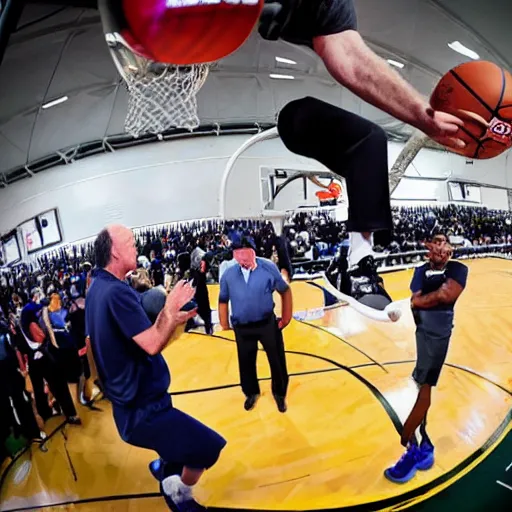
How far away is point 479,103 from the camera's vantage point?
140 centimetres

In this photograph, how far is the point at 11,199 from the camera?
1.31 meters

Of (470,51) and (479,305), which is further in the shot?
(479,305)

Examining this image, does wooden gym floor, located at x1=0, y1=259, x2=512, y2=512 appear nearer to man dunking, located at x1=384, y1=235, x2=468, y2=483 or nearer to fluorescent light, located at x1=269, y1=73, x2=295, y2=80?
man dunking, located at x1=384, y1=235, x2=468, y2=483

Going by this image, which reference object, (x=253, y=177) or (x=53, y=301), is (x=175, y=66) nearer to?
(x=253, y=177)

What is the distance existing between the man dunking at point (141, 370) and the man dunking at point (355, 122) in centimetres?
44

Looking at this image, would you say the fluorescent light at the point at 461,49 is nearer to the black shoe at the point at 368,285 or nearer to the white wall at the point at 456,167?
the white wall at the point at 456,167

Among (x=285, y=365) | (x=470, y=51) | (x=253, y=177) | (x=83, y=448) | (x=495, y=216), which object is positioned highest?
(x=470, y=51)

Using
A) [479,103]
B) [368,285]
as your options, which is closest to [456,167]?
[479,103]

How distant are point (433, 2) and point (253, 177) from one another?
0.66m

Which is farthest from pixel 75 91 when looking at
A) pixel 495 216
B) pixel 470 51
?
pixel 495 216

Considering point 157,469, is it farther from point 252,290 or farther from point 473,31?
point 473,31

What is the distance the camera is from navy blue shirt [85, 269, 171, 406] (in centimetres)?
123

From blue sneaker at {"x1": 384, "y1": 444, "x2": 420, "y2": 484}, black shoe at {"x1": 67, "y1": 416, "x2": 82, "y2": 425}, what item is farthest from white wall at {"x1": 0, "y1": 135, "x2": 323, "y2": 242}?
blue sneaker at {"x1": 384, "y1": 444, "x2": 420, "y2": 484}

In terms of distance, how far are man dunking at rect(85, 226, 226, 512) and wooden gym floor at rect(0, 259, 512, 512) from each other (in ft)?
0.12
